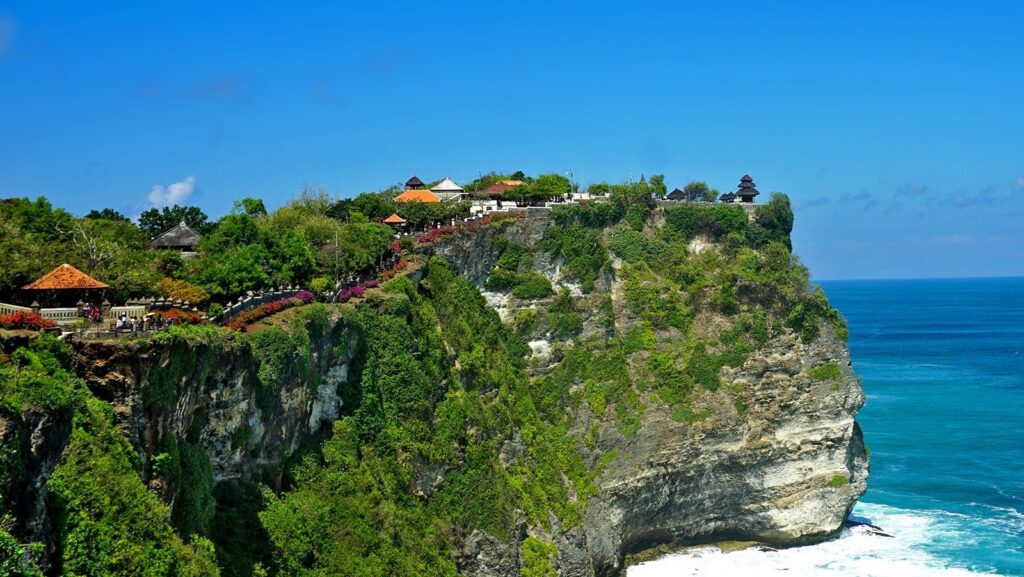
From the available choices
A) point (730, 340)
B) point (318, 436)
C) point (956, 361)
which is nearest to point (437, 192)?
point (730, 340)

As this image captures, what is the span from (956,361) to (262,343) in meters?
108

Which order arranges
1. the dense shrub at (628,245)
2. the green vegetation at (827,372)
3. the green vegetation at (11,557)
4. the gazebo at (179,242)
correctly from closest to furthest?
the green vegetation at (11,557) → the gazebo at (179,242) → the green vegetation at (827,372) → the dense shrub at (628,245)

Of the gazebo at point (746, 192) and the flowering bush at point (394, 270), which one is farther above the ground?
the gazebo at point (746, 192)

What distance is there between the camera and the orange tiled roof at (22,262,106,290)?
3428 centimetres

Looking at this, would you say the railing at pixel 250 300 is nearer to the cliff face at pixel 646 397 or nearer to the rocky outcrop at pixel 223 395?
the cliff face at pixel 646 397

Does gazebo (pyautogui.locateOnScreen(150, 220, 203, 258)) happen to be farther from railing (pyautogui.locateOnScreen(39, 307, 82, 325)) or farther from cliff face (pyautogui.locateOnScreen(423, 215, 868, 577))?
railing (pyautogui.locateOnScreen(39, 307, 82, 325))

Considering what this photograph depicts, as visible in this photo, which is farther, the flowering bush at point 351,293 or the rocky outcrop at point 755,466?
the rocky outcrop at point 755,466

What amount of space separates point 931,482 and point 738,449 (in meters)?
19.8

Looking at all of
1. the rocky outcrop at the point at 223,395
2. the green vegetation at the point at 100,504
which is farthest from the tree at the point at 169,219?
the green vegetation at the point at 100,504

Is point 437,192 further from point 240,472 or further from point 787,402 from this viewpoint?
point 240,472

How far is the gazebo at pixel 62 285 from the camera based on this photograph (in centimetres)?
3438

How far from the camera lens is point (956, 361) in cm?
12481

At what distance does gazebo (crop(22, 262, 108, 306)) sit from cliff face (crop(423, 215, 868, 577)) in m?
30.2

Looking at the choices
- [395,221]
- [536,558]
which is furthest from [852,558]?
[395,221]
